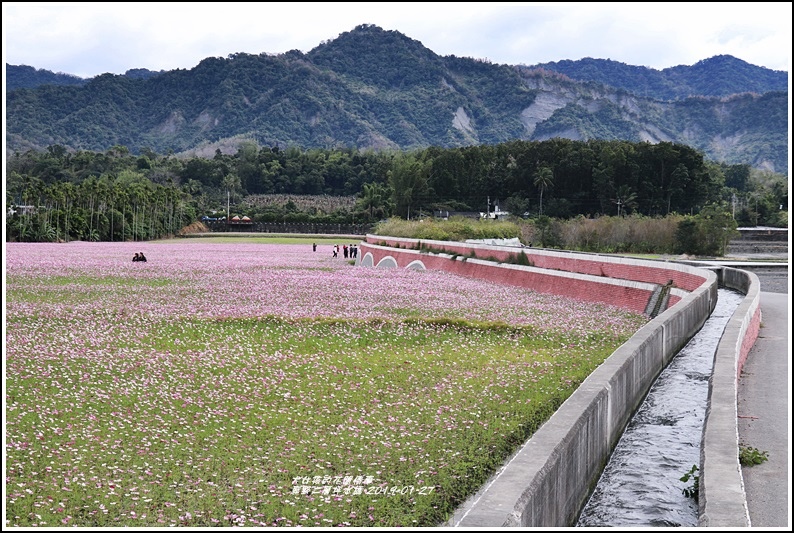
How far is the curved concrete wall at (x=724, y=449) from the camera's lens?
7070 millimetres

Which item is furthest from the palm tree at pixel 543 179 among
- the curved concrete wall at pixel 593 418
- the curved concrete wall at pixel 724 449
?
the curved concrete wall at pixel 724 449

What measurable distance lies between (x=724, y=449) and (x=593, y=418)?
1.32m

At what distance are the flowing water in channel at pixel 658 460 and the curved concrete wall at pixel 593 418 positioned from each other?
0.16 metres

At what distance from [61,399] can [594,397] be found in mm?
7317

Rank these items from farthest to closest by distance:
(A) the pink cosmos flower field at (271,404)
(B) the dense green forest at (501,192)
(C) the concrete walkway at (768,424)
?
(B) the dense green forest at (501,192) < (C) the concrete walkway at (768,424) < (A) the pink cosmos flower field at (271,404)

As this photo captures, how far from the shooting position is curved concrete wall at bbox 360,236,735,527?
20.5 ft

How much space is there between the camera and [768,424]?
40.0 ft

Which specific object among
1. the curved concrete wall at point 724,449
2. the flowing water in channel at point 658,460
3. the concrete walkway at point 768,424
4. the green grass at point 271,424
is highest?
the curved concrete wall at point 724,449

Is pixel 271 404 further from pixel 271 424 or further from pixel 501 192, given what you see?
pixel 501 192

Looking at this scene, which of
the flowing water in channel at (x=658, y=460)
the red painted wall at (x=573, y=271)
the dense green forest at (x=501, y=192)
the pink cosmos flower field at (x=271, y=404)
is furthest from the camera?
the dense green forest at (x=501, y=192)

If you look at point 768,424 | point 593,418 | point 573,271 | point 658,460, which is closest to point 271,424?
point 593,418

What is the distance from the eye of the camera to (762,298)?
1270 inches

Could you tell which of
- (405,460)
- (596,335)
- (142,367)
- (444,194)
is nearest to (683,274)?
(596,335)

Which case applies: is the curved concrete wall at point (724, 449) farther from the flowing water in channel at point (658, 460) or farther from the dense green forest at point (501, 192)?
Answer: the dense green forest at point (501, 192)
